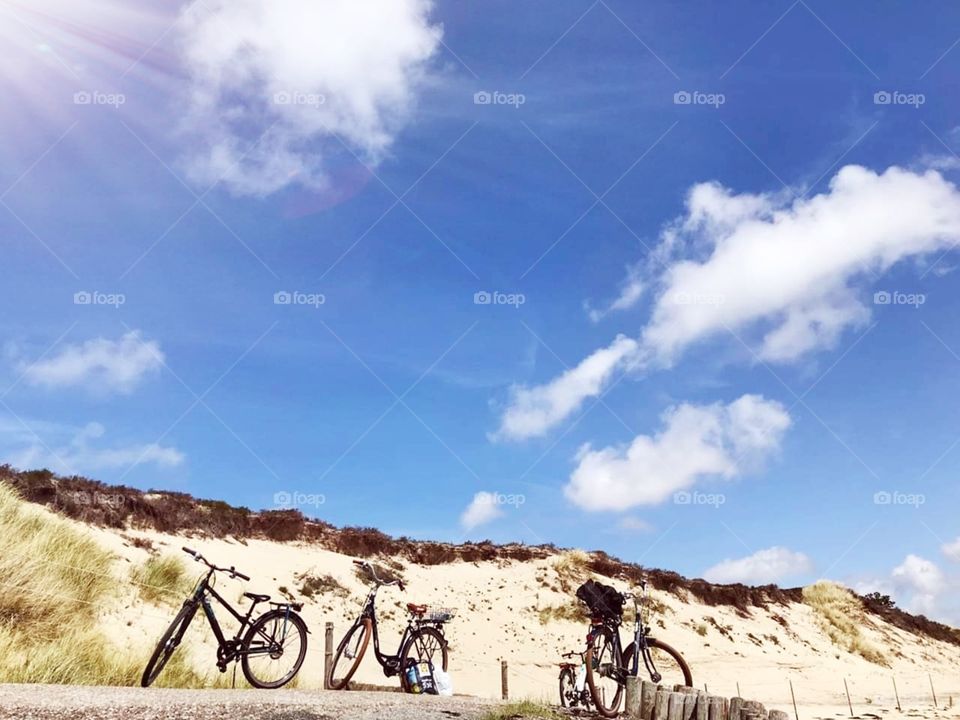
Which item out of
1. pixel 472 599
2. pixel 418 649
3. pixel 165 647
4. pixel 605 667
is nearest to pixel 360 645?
pixel 418 649

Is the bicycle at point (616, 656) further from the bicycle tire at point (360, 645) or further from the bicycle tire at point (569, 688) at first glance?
the bicycle tire at point (360, 645)

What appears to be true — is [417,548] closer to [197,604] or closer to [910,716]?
[910,716]

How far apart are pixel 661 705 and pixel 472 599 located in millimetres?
21517

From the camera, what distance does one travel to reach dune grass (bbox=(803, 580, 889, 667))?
35844 millimetres

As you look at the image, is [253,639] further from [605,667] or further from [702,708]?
[702,708]

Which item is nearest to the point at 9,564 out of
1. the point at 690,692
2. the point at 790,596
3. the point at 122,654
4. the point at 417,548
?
the point at 122,654

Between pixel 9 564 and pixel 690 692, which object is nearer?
pixel 690 692

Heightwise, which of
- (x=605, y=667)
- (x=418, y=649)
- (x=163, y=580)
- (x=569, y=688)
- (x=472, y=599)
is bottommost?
(x=569, y=688)

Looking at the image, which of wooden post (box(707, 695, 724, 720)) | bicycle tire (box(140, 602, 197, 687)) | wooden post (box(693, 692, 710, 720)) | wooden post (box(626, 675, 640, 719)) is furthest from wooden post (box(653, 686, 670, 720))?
bicycle tire (box(140, 602, 197, 687))

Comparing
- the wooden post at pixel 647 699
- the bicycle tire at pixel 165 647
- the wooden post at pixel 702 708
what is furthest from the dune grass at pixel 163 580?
the wooden post at pixel 702 708

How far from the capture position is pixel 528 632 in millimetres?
27844

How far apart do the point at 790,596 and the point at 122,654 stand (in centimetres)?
3588

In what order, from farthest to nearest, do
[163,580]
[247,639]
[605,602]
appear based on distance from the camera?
[163,580] → [605,602] → [247,639]

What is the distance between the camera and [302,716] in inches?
297
